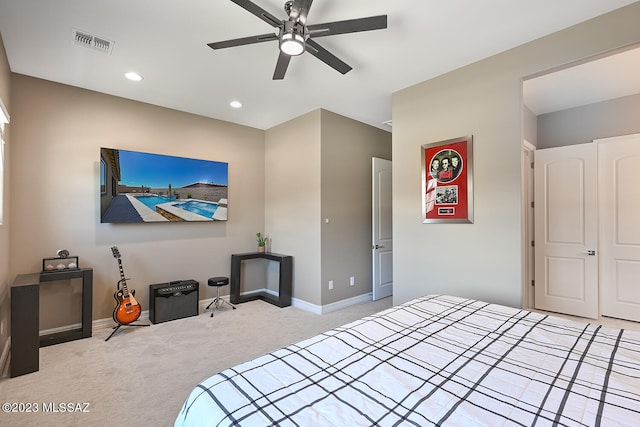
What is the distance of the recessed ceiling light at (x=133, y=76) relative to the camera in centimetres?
288

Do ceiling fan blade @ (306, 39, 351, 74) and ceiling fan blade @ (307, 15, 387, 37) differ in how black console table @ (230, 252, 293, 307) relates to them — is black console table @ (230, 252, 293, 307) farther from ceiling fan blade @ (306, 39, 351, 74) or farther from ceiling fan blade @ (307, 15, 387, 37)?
ceiling fan blade @ (307, 15, 387, 37)

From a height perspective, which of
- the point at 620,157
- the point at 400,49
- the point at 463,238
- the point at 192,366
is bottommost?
the point at 192,366

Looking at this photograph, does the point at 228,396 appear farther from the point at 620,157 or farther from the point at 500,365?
the point at 620,157

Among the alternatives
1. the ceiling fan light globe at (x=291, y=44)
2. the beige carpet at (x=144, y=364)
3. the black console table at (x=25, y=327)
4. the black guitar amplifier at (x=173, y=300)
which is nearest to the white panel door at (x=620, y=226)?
the beige carpet at (x=144, y=364)

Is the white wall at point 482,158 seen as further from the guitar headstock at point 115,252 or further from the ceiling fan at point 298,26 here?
the guitar headstock at point 115,252

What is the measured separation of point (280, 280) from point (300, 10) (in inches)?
128

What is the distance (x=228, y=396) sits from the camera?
99 centimetres

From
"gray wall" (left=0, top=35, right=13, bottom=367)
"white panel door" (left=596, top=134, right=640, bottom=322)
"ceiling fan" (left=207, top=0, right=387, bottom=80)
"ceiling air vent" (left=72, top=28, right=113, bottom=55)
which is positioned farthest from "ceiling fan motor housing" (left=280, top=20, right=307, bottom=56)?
"white panel door" (left=596, top=134, right=640, bottom=322)

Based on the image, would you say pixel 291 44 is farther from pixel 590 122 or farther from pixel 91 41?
pixel 590 122

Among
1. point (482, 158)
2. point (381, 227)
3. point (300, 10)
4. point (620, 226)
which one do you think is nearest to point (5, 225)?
point (300, 10)

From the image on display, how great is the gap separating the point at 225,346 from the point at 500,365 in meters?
2.45

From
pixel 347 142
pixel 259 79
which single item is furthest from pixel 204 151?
pixel 347 142

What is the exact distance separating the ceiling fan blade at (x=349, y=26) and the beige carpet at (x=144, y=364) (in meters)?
2.64

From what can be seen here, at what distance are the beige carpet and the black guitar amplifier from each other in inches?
4.4
